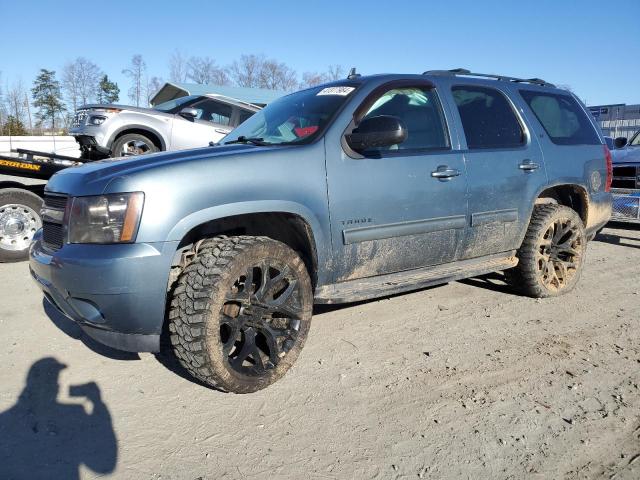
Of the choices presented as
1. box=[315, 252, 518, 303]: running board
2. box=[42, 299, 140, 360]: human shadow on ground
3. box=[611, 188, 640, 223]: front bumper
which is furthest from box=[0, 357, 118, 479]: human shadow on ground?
box=[611, 188, 640, 223]: front bumper

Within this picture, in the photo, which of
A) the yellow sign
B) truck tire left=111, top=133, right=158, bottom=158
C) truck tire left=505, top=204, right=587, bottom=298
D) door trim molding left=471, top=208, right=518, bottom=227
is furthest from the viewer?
truck tire left=111, top=133, right=158, bottom=158

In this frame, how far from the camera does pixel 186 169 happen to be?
2.65m

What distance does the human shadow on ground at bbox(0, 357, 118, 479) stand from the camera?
2.22 m

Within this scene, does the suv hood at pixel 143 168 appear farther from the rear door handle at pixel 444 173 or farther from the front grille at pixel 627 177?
the front grille at pixel 627 177

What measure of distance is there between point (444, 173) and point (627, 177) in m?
5.51

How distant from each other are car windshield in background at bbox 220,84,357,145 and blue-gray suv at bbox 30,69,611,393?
2 cm

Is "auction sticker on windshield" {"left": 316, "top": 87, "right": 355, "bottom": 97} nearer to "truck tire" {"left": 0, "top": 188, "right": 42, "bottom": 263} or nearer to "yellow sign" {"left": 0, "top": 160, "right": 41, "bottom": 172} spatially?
"truck tire" {"left": 0, "top": 188, "right": 42, "bottom": 263}

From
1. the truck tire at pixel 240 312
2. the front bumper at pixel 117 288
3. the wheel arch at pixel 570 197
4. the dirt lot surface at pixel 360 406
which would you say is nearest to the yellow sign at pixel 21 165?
the dirt lot surface at pixel 360 406

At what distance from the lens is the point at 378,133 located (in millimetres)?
3074

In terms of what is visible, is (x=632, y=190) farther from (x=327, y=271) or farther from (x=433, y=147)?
(x=327, y=271)

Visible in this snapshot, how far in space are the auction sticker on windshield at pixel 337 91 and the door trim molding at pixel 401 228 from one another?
100 cm

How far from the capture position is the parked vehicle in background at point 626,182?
6.41m

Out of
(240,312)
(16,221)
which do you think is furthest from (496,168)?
(16,221)

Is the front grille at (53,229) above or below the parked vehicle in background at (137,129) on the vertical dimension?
below
